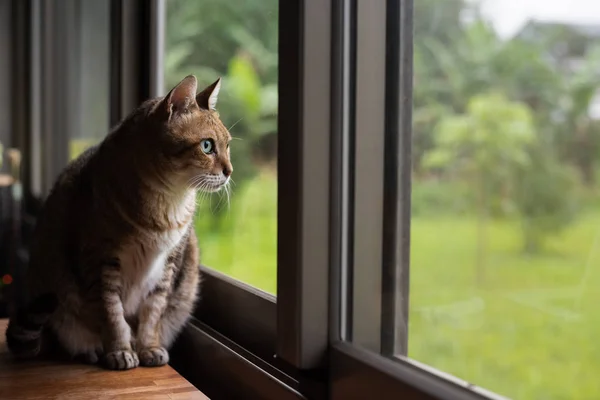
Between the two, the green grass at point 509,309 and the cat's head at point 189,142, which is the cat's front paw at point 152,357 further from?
the green grass at point 509,309

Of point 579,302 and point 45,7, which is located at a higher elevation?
point 45,7

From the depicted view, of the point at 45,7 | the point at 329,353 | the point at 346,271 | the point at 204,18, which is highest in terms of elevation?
the point at 45,7

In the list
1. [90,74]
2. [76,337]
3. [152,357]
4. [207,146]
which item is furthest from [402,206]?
[90,74]

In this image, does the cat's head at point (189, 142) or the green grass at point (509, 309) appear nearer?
the green grass at point (509, 309)

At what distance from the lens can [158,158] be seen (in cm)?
139

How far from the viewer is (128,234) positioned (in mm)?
1394

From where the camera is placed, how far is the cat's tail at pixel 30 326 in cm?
142

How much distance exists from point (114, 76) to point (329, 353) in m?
1.29

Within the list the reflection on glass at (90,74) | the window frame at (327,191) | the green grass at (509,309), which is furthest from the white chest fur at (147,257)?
the reflection on glass at (90,74)

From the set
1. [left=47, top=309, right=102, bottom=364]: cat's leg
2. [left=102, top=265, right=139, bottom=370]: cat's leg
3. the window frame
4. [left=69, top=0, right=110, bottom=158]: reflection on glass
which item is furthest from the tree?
[left=69, top=0, right=110, bottom=158]: reflection on glass

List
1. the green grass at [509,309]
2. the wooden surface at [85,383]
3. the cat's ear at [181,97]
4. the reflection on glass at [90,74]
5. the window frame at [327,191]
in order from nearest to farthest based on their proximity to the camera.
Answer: the green grass at [509,309] → the window frame at [327,191] → the wooden surface at [85,383] → the cat's ear at [181,97] → the reflection on glass at [90,74]

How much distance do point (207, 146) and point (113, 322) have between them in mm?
372

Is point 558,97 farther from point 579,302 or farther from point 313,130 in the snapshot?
point 313,130

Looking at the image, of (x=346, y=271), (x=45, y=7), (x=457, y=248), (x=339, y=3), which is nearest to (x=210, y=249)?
(x=346, y=271)
